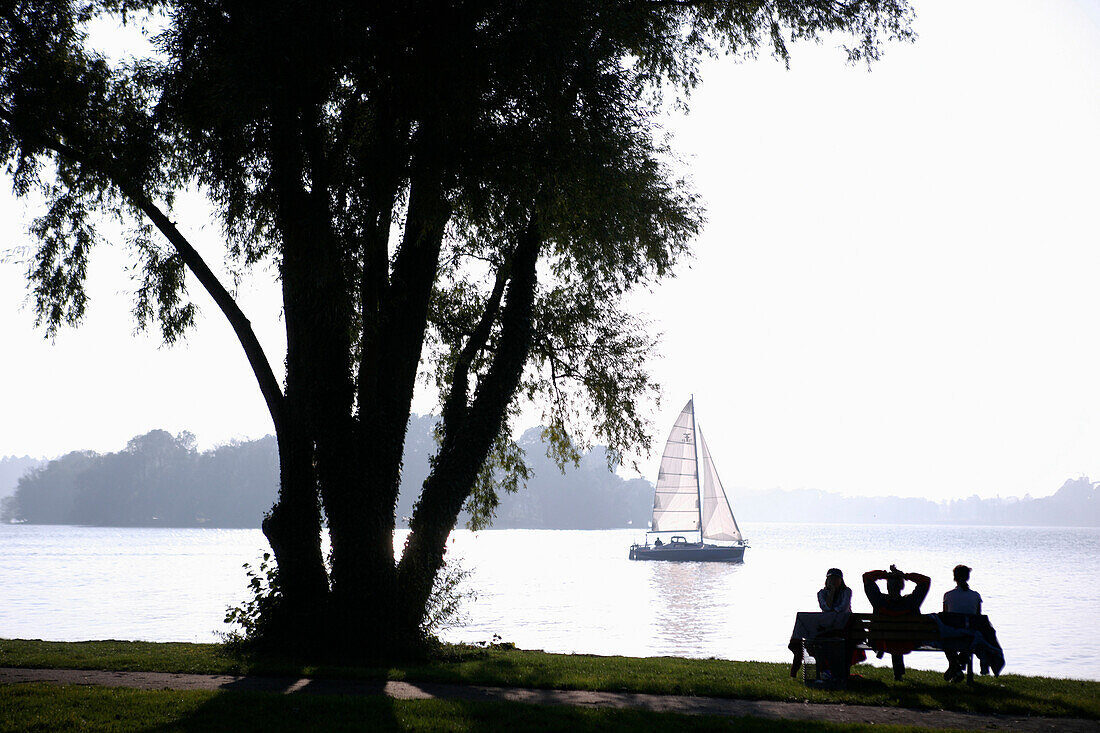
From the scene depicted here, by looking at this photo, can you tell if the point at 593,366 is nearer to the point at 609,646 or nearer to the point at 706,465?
the point at 609,646

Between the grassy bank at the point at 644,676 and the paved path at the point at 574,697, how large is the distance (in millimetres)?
332

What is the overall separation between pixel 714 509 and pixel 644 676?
65.1 m

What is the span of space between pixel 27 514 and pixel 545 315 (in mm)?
203687

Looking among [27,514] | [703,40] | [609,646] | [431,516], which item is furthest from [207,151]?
[27,514]

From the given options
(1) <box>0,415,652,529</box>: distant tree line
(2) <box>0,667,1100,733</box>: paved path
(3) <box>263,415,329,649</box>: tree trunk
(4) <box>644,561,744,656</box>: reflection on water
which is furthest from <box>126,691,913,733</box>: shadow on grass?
(1) <box>0,415,652,529</box>: distant tree line

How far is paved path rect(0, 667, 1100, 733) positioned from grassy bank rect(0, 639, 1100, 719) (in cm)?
33

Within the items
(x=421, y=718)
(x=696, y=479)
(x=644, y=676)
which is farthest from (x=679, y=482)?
(x=421, y=718)

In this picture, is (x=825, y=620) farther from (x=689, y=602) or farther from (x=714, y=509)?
(x=714, y=509)

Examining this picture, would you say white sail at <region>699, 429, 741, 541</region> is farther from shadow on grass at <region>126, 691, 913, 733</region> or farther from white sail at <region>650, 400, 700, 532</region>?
shadow on grass at <region>126, 691, 913, 733</region>

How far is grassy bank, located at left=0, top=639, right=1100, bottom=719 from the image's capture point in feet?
32.7

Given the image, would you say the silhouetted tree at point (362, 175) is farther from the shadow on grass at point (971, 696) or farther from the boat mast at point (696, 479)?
the boat mast at point (696, 479)

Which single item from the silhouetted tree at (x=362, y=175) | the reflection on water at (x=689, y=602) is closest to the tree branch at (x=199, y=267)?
the silhouetted tree at (x=362, y=175)

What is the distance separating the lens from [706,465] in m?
71.4

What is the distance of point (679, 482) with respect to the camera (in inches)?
2781
